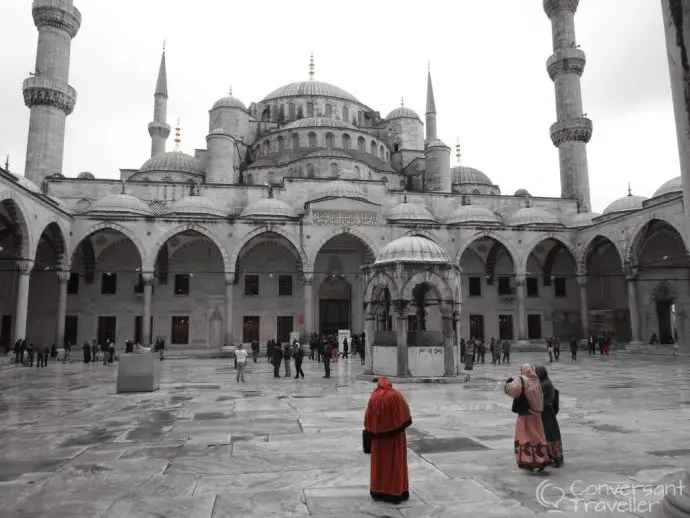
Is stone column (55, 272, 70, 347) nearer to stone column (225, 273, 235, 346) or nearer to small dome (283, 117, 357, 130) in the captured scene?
stone column (225, 273, 235, 346)

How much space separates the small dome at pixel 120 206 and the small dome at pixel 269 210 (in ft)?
14.4

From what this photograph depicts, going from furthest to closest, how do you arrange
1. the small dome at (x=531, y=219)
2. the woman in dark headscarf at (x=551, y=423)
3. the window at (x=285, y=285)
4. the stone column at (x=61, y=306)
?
the window at (x=285, y=285), the small dome at (x=531, y=219), the stone column at (x=61, y=306), the woman in dark headscarf at (x=551, y=423)

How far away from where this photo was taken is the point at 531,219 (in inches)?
1030

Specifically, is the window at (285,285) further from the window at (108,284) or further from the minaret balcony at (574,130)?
the minaret balcony at (574,130)

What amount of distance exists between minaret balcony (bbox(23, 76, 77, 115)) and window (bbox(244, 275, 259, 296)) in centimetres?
1228

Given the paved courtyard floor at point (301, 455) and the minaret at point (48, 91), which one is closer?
the paved courtyard floor at point (301, 455)

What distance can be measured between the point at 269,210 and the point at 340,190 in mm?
3710

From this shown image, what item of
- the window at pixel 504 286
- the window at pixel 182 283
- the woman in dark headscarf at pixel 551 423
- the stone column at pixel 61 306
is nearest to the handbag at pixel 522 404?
the woman in dark headscarf at pixel 551 423

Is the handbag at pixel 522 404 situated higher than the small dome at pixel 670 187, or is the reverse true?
the small dome at pixel 670 187

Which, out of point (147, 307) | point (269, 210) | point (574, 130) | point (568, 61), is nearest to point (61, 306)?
point (147, 307)

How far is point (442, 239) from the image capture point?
24891 mm

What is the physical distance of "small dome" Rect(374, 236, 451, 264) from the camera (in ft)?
40.4

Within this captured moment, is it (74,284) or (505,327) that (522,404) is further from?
(74,284)

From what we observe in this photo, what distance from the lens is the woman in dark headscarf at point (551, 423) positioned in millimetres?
4602
